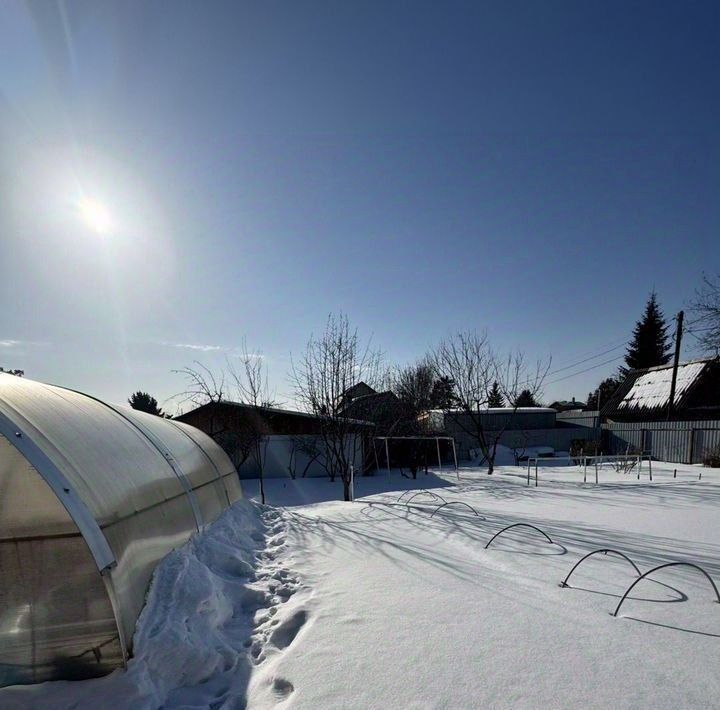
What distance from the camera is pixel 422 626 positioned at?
3.38m

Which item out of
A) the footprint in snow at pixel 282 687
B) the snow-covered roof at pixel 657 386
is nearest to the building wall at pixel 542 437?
the snow-covered roof at pixel 657 386

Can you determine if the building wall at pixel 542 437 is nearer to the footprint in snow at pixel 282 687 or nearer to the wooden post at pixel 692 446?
the wooden post at pixel 692 446

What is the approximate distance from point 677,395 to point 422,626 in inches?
1054

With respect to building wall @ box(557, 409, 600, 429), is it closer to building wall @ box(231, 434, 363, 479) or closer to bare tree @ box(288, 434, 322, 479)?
building wall @ box(231, 434, 363, 479)

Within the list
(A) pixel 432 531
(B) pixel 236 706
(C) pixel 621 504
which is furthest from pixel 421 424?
(B) pixel 236 706

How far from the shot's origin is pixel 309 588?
4.38 metres

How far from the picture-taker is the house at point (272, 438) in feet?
65.0

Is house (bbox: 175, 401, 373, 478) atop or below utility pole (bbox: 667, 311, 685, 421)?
below

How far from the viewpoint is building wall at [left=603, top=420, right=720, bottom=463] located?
19.3 meters

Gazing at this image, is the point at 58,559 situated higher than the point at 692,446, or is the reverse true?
the point at 58,559

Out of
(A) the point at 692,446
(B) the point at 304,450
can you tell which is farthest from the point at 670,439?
(B) the point at 304,450

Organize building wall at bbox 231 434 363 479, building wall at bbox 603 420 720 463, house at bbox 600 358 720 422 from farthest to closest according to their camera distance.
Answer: house at bbox 600 358 720 422, building wall at bbox 231 434 363 479, building wall at bbox 603 420 720 463

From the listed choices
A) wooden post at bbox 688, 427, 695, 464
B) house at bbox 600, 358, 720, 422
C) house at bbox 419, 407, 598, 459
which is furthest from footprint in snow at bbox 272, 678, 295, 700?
house at bbox 600, 358, 720, 422

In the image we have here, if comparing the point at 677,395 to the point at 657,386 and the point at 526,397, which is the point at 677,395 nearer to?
the point at 657,386
